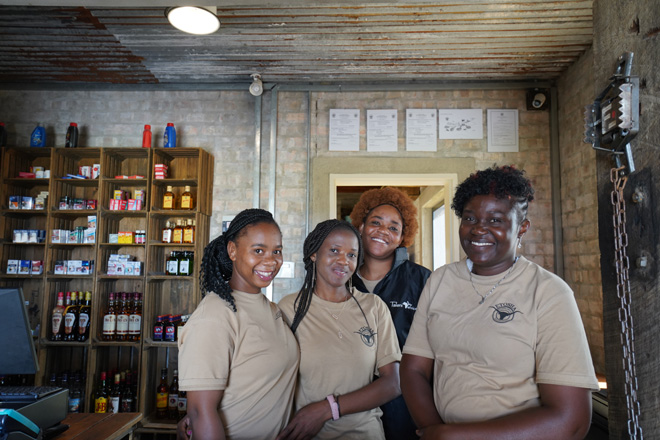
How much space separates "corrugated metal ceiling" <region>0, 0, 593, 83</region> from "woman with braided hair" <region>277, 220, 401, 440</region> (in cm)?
180

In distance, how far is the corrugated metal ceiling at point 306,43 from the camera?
10.3 feet

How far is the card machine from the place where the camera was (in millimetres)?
1365

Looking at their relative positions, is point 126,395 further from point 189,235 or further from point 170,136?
point 170,136

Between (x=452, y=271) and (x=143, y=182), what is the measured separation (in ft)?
10.9

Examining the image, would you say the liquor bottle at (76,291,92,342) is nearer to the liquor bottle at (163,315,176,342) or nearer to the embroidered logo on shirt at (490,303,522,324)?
the liquor bottle at (163,315,176,342)

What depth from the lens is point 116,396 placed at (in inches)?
151

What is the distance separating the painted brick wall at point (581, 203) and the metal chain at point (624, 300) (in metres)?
2.27

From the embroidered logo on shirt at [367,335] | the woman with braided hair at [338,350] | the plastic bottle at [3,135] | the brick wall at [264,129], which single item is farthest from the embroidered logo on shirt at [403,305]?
the plastic bottle at [3,135]

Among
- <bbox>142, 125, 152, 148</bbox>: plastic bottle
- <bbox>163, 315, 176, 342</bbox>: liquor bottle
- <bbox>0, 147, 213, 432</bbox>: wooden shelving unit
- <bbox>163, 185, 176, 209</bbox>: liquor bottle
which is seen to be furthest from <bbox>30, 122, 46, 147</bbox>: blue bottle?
<bbox>163, 315, 176, 342</bbox>: liquor bottle

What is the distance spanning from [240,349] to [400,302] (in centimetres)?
97

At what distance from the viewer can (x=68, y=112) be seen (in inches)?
173

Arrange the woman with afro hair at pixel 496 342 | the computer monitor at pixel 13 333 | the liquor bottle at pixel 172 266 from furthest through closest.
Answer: the liquor bottle at pixel 172 266 < the computer monitor at pixel 13 333 < the woman with afro hair at pixel 496 342

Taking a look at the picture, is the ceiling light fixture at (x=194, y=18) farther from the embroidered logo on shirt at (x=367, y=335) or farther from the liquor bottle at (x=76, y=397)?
the liquor bottle at (x=76, y=397)

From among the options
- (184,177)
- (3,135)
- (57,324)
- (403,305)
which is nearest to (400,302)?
(403,305)
